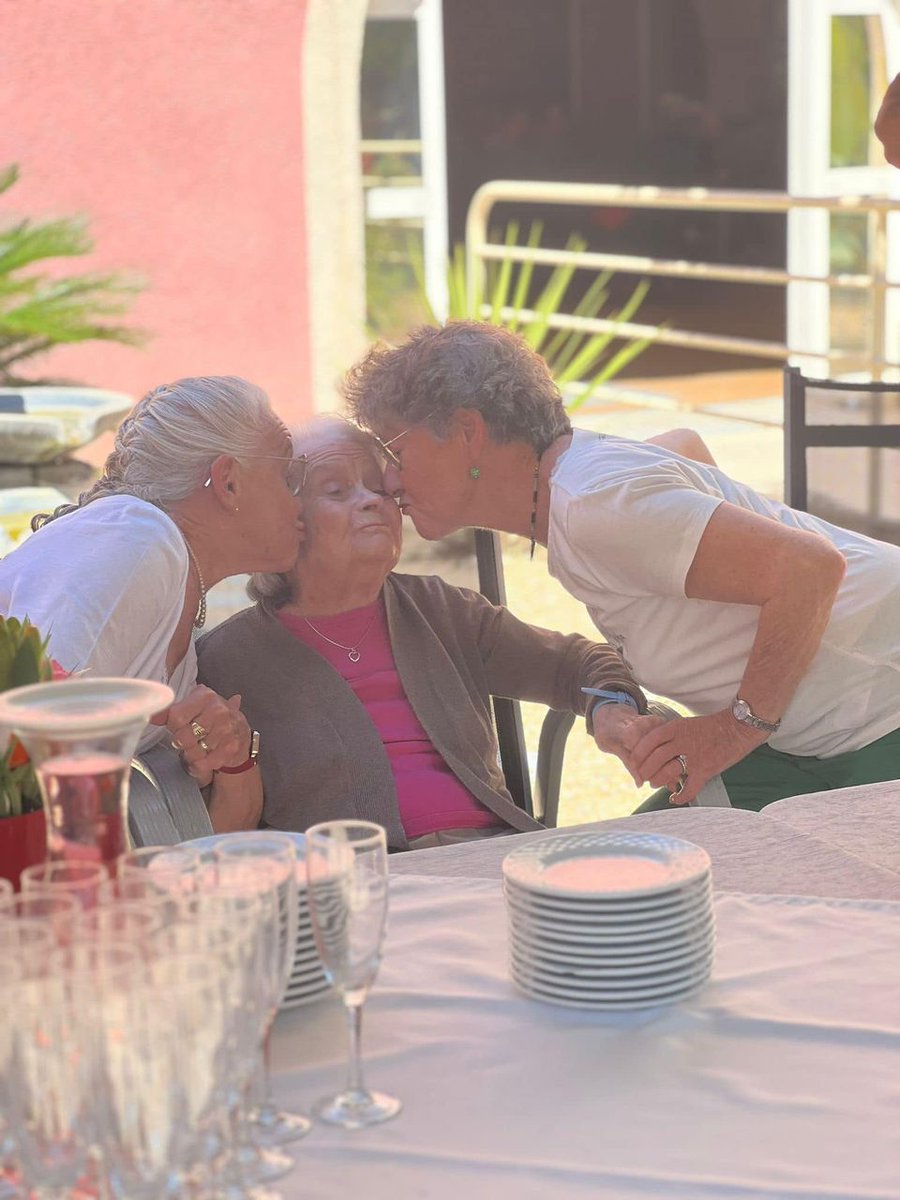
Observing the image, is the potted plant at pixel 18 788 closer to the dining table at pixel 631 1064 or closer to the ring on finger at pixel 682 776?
the dining table at pixel 631 1064

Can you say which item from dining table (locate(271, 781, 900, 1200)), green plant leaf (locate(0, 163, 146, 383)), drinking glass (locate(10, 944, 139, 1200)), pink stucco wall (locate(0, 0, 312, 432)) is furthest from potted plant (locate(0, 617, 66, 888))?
pink stucco wall (locate(0, 0, 312, 432))

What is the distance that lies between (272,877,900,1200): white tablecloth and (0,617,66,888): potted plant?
0.25 metres

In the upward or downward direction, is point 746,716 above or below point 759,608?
below

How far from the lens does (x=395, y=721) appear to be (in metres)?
2.60

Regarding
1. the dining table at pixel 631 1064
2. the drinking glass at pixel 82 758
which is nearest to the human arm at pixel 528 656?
the dining table at pixel 631 1064

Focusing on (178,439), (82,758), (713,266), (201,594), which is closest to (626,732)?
(201,594)

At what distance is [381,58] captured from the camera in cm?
996

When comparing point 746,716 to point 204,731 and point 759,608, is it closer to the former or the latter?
point 759,608

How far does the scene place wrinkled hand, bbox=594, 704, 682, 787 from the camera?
7.88 ft

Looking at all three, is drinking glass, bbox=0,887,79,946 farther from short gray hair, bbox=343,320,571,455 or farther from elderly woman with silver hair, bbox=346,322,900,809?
short gray hair, bbox=343,320,571,455

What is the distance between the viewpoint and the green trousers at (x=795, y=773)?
2.53m

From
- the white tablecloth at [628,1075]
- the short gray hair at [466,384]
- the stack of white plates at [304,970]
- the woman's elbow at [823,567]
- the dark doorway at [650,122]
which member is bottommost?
the white tablecloth at [628,1075]

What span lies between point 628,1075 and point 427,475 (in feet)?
4.75

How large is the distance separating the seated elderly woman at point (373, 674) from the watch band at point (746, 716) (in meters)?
0.17
